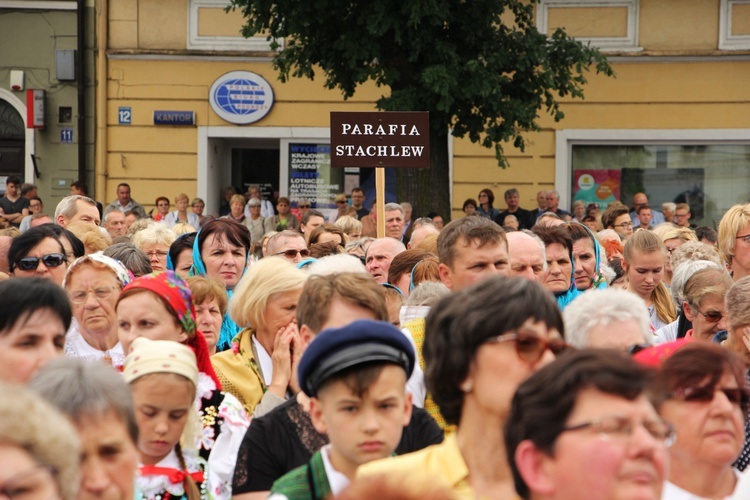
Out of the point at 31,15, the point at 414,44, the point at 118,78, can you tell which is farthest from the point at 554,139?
the point at 31,15

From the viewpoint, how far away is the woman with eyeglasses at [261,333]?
512cm

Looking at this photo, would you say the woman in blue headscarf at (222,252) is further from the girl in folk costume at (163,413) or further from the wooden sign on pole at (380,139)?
the wooden sign on pole at (380,139)

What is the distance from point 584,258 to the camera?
797 centimetres

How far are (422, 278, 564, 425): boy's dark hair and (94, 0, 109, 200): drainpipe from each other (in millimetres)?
18456

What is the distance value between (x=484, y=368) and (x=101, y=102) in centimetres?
1868

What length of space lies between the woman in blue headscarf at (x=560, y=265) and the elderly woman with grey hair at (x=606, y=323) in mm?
2782

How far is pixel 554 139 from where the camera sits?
68.7 feet

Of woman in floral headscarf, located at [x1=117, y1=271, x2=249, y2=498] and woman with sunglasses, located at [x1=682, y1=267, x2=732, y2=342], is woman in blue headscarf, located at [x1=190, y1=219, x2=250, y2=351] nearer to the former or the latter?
woman in floral headscarf, located at [x1=117, y1=271, x2=249, y2=498]

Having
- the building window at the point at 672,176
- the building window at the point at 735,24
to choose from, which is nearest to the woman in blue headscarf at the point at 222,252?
the building window at the point at 672,176

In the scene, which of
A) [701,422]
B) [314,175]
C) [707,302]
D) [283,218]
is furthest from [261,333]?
[314,175]

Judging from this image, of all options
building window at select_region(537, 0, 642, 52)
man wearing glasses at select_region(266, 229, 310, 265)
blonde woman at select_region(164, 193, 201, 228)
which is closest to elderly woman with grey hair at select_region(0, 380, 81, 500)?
man wearing glasses at select_region(266, 229, 310, 265)

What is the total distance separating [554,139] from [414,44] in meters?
4.95

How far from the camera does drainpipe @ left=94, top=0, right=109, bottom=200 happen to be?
21109mm

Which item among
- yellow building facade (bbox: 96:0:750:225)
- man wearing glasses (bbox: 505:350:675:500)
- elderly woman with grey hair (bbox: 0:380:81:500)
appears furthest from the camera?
yellow building facade (bbox: 96:0:750:225)
